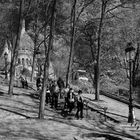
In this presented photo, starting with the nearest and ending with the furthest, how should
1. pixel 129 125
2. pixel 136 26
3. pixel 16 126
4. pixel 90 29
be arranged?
pixel 16 126 → pixel 129 125 → pixel 136 26 → pixel 90 29

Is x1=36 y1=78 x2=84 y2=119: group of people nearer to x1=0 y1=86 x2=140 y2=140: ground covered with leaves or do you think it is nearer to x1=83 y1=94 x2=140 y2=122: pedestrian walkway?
x1=0 y1=86 x2=140 y2=140: ground covered with leaves

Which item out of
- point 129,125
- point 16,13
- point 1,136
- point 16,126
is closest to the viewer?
point 1,136

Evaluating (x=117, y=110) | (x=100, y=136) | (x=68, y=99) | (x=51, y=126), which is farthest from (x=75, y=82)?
(x=100, y=136)

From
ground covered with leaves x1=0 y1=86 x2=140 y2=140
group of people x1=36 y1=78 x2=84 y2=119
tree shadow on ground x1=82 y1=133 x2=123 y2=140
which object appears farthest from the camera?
group of people x1=36 y1=78 x2=84 y2=119

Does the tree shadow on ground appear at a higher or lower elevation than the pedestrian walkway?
lower

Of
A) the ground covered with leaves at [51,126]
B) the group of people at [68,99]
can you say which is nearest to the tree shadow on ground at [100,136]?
the ground covered with leaves at [51,126]

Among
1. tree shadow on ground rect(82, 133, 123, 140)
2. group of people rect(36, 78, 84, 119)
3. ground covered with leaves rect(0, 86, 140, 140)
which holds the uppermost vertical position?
group of people rect(36, 78, 84, 119)

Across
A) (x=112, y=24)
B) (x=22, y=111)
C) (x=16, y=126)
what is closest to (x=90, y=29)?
(x=112, y=24)

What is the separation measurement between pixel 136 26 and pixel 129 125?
18.2 m

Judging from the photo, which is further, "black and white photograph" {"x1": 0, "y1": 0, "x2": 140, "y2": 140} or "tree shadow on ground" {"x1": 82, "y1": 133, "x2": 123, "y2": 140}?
"black and white photograph" {"x1": 0, "y1": 0, "x2": 140, "y2": 140}

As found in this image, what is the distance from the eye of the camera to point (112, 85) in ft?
122

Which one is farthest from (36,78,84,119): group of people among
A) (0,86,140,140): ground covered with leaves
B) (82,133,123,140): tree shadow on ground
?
(82,133,123,140): tree shadow on ground

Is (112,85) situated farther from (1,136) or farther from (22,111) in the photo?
(1,136)

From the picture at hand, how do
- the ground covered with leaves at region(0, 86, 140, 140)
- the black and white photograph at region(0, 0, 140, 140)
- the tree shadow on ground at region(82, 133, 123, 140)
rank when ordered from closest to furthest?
the ground covered with leaves at region(0, 86, 140, 140) < the tree shadow on ground at region(82, 133, 123, 140) < the black and white photograph at region(0, 0, 140, 140)
